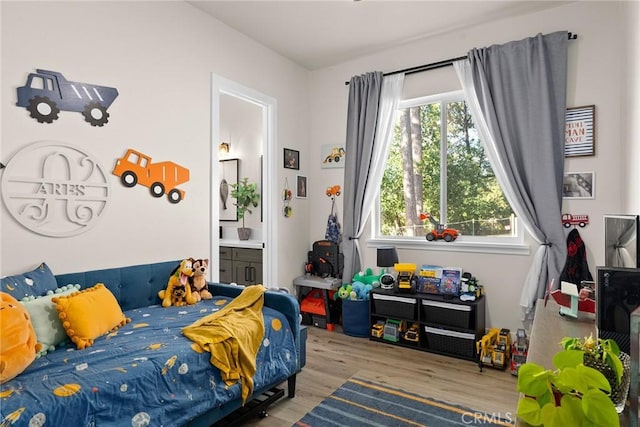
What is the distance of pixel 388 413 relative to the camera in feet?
7.33

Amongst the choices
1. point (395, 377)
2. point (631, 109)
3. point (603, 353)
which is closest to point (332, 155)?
point (395, 377)

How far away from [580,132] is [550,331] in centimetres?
204

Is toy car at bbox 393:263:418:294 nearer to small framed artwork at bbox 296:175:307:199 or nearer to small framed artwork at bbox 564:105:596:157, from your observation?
small framed artwork at bbox 296:175:307:199

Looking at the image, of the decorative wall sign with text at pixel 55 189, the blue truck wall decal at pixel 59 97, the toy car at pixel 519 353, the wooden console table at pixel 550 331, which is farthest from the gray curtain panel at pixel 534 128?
the decorative wall sign with text at pixel 55 189

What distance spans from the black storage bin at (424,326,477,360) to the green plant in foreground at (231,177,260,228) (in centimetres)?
258

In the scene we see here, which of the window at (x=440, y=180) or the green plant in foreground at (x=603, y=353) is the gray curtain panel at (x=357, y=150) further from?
the green plant in foreground at (x=603, y=353)

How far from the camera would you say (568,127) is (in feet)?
9.64

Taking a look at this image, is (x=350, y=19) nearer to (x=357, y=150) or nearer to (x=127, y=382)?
(x=357, y=150)

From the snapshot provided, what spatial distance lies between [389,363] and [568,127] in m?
2.40

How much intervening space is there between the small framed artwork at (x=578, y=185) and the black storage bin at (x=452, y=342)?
4.58ft

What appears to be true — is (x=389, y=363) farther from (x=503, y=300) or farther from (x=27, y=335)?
(x=27, y=335)

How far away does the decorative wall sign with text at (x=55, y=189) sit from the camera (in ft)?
6.68

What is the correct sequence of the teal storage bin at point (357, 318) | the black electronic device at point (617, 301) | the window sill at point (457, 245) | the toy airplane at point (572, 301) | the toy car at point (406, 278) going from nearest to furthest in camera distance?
the black electronic device at point (617, 301) → the toy airplane at point (572, 301) → the window sill at point (457, 245) → the toy car at point (406, 278) → the teal storage bin at point (357, 318)

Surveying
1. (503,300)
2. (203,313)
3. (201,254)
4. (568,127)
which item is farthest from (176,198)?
(568,127)
